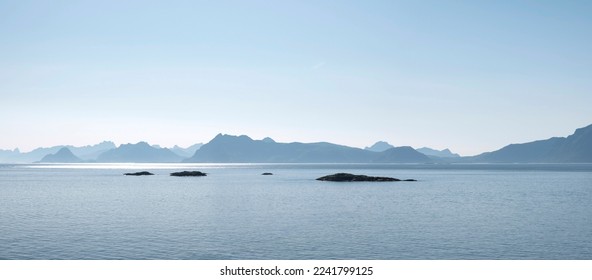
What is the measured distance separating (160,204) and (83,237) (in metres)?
37.5

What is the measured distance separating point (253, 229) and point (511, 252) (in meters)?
26.4

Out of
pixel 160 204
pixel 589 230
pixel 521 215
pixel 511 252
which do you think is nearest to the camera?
pixel 511 252

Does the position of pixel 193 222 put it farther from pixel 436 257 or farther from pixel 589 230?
pixel 589 230

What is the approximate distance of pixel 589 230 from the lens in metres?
53.8

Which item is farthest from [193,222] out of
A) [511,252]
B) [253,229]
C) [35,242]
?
[511,252]

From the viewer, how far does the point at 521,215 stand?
2677 inches

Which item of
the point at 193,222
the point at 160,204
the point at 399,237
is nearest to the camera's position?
the point at 399,237

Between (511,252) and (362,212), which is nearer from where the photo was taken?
(511,252)

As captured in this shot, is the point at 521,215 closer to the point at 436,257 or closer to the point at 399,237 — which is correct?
the point at 399,237
